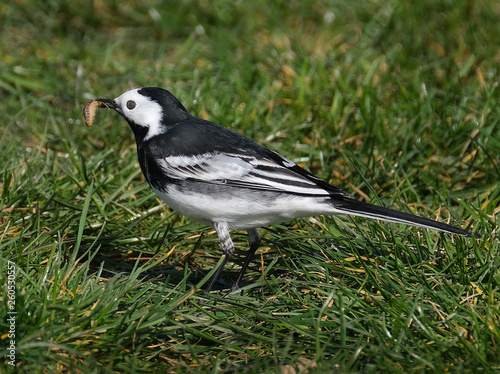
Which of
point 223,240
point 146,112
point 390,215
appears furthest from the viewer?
point 146,112

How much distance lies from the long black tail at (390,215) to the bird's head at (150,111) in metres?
1.25

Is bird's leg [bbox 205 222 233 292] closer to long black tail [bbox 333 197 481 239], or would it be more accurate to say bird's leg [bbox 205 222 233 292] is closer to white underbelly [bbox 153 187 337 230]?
white underbelly [bbox 153 187 337 230]

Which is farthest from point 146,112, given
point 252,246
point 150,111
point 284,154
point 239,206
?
point 284,154

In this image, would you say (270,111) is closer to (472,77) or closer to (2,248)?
(472,77)

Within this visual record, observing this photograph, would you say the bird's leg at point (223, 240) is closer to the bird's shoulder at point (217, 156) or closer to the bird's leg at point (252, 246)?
the bird's leg at point (252, 246)

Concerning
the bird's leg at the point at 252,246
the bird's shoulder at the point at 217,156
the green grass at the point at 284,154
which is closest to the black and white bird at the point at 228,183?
the bird's shoulder at the point at 217,156

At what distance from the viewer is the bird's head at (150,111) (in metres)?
4.21

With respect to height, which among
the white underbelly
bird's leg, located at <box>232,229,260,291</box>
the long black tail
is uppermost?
the long black tail

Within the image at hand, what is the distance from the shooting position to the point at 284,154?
17.9ft

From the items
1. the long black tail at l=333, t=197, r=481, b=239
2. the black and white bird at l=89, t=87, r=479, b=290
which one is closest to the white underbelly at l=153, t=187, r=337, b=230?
the black and white bird at l=89, t=87, r=479, b=290

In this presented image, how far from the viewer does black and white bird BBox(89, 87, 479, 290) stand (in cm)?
383

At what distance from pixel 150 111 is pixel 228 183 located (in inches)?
30.3

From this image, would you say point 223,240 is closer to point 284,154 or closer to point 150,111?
point 150,111

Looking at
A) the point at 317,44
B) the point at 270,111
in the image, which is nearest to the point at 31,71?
the point at 270,111
